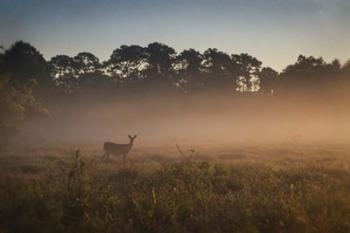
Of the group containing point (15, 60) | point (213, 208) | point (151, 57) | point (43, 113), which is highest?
point (151, 57)

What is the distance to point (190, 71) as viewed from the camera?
83.0 metres

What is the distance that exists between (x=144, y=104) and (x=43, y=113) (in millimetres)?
41247

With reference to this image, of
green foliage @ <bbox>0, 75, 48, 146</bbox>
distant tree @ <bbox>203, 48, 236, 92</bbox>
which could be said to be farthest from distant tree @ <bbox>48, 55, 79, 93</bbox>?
green foliage @ <bbox>0, 75, 48, 146</bbox>

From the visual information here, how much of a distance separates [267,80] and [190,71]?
45.4 ft

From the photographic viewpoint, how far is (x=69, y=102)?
73812 mm

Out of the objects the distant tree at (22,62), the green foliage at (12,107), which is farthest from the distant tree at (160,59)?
the green foliage at (12,107)

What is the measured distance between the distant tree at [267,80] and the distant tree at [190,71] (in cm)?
1103

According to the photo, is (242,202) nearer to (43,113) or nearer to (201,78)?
(43,113)

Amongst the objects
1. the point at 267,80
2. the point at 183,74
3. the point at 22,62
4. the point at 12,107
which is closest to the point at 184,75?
the point at 183,74

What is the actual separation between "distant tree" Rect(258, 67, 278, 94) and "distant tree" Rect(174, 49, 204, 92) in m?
11.0

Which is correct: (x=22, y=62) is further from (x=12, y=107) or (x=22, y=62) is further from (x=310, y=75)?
(x=310, y=75)

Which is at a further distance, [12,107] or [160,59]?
[160,59]

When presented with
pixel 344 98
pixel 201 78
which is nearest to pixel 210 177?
pixel 344 98

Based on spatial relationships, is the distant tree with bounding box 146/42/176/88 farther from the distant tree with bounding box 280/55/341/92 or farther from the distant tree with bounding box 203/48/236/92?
the distant tree with bounding box 280/55/341/92
